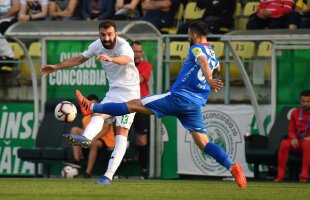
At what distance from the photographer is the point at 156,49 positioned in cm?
2009

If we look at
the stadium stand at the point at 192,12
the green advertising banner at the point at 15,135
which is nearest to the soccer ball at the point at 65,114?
the green advertising banner at the point at 15,135

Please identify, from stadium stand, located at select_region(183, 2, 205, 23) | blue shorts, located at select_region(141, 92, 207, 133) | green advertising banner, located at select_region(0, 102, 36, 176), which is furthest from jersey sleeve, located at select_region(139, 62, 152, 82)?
blue shorts, located at select_region(141, 92, 207, 133)

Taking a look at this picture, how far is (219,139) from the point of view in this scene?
19594mm

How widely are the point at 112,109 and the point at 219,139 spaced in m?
5.77

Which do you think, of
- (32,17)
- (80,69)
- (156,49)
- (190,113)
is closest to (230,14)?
(156,49)

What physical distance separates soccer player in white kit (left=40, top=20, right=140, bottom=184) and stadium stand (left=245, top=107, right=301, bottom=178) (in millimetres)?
3239

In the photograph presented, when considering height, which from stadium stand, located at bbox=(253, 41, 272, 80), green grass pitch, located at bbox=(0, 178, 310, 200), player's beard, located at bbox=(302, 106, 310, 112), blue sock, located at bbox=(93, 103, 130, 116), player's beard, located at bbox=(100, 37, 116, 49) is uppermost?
player's beard, located at bbox=(100, 37, 116, 49)

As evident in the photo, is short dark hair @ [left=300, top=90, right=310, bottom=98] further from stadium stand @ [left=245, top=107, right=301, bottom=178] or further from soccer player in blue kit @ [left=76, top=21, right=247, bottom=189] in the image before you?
soccer player in blue kit @ [left=76, top=21, right=247, bottom=189]

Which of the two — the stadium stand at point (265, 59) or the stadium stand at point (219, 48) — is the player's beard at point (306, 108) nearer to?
the stadium stand at point (265, 59)

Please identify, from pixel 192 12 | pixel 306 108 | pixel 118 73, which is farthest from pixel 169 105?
pixel 192 12

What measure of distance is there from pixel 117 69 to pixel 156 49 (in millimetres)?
4570

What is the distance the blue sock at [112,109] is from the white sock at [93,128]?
23.1 inches

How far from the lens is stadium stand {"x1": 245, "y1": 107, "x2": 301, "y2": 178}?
18.1 m

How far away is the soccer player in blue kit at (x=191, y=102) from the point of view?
45.8 feet
